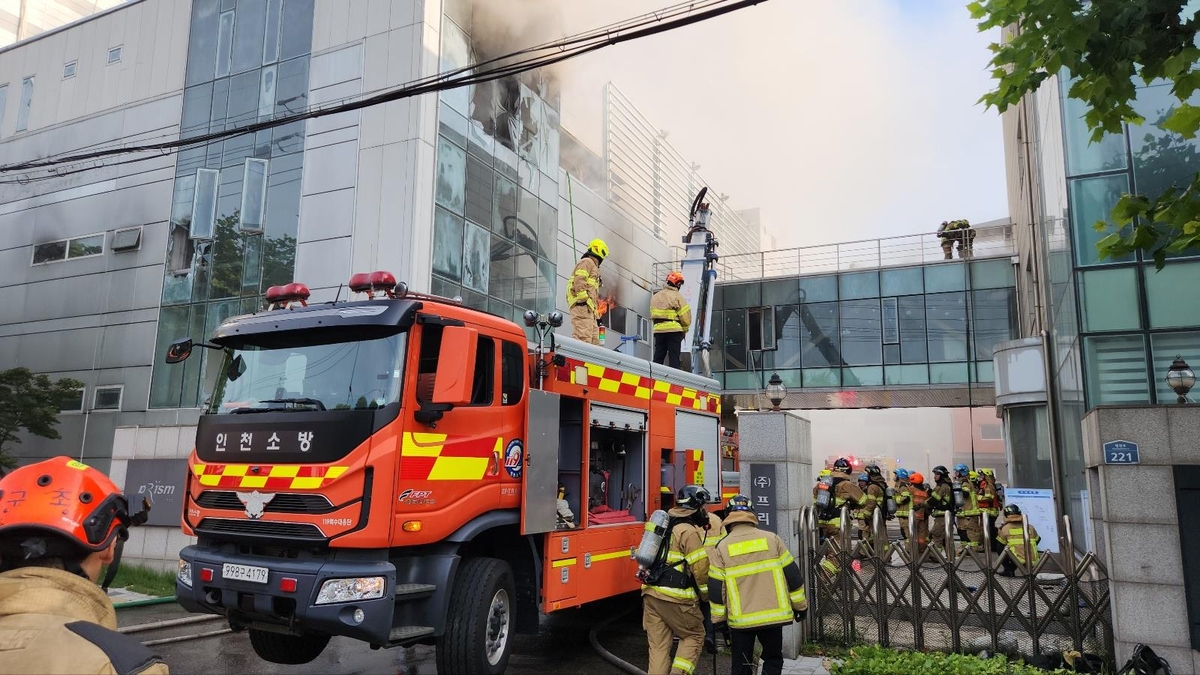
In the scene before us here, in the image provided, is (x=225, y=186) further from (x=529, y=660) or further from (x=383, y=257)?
(x=529, y=660)

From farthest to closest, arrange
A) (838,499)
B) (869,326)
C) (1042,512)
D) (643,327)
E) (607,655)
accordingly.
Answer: (643,327) → (869,326) → (838,499) → (1042,512) → (607,655)

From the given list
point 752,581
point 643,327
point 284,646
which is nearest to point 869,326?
point 643,327

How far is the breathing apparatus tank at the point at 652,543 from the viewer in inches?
235

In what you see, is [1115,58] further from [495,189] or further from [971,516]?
[495,189]

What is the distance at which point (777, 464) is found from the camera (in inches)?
306

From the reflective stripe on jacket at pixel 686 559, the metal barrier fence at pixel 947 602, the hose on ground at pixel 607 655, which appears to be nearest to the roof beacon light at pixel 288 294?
the reflective stripe on jacket at pixel 686 559

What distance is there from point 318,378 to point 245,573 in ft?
4.71

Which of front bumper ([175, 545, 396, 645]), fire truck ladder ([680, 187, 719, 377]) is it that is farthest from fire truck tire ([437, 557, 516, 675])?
fire truck ladder ([680, 187, 719, 377])

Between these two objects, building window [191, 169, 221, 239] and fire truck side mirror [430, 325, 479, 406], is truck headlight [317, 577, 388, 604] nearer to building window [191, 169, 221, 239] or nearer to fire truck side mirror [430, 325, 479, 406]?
fire truck side mirror [430, 325, 479, 406]

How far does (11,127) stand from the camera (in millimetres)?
19422

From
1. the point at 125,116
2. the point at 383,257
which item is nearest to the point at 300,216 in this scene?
the point at 383,257

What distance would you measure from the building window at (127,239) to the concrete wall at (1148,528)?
17540mm

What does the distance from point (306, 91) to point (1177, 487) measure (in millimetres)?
15116

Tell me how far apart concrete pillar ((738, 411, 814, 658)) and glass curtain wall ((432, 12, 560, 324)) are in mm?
7652
